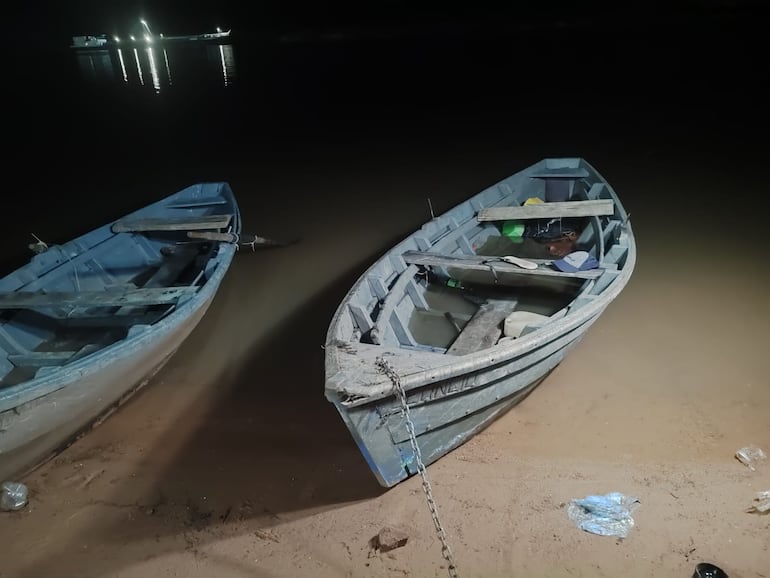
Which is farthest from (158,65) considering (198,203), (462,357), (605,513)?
(605,513)

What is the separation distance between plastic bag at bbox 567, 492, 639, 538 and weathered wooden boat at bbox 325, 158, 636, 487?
946 mm

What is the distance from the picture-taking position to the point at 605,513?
3.81 metres

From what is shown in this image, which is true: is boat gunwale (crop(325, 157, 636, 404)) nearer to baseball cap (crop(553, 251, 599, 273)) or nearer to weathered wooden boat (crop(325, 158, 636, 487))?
A: weathered wooden boat (crop(325, 158, 636, 487))

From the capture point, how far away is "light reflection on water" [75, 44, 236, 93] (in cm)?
2971

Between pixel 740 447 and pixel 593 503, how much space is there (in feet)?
4.79

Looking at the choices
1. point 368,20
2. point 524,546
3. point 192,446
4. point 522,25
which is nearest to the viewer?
point 524,546

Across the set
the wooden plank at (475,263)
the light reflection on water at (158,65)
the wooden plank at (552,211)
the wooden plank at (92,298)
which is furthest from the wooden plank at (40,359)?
the light reflection on water at (158,65)

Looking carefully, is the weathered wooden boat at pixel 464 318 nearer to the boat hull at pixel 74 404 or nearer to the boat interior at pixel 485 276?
the boat interior at pixel 485 276

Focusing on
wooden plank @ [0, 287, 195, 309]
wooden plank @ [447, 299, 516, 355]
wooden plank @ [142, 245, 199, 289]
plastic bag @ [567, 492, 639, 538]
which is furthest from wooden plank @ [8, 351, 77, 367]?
plastic bag @ [567, 492, 639, 538]

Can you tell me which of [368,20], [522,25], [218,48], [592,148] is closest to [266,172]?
[592,148]

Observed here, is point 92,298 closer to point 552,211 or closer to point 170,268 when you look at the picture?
point 170,268

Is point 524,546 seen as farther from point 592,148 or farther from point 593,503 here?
point 592,148

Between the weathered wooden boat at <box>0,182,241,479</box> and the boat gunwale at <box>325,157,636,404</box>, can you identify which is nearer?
the boat gunwale at <box>325,157,636,404</box>

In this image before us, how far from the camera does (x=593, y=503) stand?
3.89 metres
